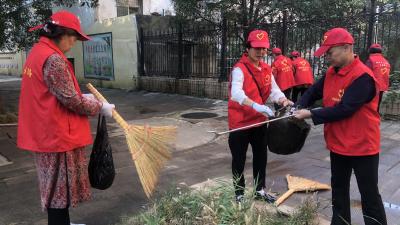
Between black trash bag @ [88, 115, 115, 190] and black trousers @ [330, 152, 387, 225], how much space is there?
68.5 inches

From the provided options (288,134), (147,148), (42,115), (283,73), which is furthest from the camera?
(283,73)

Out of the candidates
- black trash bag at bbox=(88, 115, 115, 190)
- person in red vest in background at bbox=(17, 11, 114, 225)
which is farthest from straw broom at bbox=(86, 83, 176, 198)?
person in red vest in background at bbox=(17, 11, 114, 225)

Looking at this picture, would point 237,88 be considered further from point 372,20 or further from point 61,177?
point 372,20

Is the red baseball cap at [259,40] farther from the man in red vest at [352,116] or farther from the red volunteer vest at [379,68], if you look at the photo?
the red volunteer vest at [379,68]

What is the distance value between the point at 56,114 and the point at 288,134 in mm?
1827

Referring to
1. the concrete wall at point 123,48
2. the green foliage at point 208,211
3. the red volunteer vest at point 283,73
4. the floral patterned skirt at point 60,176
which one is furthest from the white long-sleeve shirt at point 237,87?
the concrete wall at point 123,48

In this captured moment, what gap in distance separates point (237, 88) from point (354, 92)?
3.61 feet

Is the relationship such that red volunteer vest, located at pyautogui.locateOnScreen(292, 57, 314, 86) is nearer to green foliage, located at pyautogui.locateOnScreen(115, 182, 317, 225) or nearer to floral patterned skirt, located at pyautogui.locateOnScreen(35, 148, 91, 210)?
green foliage, located at pyautogui.locateOnScreen(115, 182, 317, 225)

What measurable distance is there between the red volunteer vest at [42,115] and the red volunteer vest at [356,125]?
1.89m

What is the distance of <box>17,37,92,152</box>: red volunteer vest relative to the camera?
267 cm

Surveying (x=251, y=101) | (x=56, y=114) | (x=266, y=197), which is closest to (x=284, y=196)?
(x=266, y=197)

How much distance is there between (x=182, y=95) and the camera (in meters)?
13.1

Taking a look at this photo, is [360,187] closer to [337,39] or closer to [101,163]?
[337,39]

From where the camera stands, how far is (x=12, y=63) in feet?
83.7
